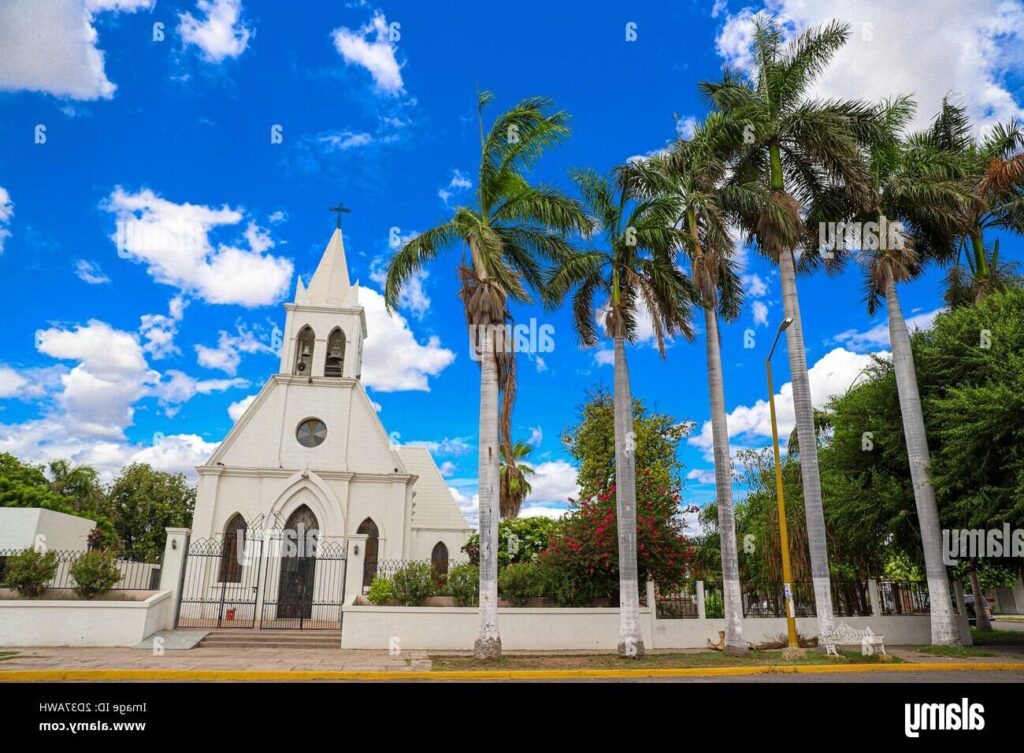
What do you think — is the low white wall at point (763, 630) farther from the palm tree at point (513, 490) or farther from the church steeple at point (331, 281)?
the church steeple at point (331, 281)

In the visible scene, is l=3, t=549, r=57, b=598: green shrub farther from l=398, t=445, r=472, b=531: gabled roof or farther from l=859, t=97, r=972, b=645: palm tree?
l=859, t=97, r=972, b=645: palm tree

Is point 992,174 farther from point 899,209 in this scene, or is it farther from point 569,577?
point 569,577

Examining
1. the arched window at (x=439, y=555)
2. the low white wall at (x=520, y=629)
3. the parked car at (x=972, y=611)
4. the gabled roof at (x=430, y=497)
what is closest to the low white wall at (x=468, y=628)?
the low white wall at (x=520, y=629)

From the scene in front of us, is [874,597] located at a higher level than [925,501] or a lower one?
lower

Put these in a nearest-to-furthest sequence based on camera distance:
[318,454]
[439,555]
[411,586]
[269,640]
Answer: [269,640] → [411,586] → [318,454] → [439,555]

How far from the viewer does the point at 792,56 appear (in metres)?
19.0

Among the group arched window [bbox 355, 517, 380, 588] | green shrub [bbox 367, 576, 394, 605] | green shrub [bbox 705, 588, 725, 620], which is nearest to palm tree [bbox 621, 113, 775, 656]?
green shrub [bbox 705, 588, 725, 620]

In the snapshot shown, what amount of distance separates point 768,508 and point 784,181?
13.5 meters

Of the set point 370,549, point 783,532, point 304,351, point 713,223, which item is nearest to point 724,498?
point 783,532

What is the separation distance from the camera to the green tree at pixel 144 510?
46.8 metres

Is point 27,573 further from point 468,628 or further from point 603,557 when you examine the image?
point 603,557

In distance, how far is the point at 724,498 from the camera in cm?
1703

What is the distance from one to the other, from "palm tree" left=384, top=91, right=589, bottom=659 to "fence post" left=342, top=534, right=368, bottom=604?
6.24 metres

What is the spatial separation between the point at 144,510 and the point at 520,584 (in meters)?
39.6
